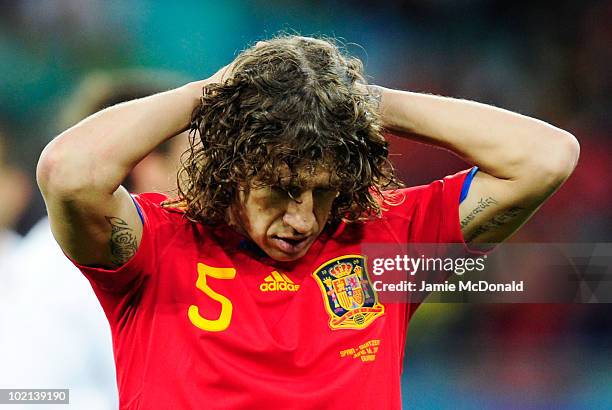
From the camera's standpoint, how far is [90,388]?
2320mm

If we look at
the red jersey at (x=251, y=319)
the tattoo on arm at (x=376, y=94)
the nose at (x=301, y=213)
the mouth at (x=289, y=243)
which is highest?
the tattoo on arm at (x=376, y=94)

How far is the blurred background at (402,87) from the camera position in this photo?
244 cm

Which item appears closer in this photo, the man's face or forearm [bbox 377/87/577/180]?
the man's face

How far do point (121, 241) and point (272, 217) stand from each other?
0.23 meters

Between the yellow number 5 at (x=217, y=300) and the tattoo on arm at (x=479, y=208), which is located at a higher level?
the tattoo on arm at (x=479, y=208)

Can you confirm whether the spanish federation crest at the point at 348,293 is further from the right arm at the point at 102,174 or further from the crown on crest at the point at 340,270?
the right arm at the point at 102,174

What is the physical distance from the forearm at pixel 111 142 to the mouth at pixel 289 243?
238 mm

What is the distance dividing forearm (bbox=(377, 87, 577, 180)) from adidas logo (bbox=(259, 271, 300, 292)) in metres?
0.31

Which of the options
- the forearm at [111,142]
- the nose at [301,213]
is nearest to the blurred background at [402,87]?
the forearm at [111,142]

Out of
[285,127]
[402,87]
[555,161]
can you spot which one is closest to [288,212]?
[285,127]

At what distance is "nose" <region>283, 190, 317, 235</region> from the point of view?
1.26 m

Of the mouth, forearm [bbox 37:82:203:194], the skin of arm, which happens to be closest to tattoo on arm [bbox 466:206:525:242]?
the skin of arm

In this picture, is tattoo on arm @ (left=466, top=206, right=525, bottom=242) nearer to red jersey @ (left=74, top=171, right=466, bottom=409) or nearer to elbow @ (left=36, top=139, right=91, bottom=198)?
red jersey @ (left=74, top=171, right=466, bottom=409)

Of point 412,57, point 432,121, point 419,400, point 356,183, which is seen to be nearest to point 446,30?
point 412,57
